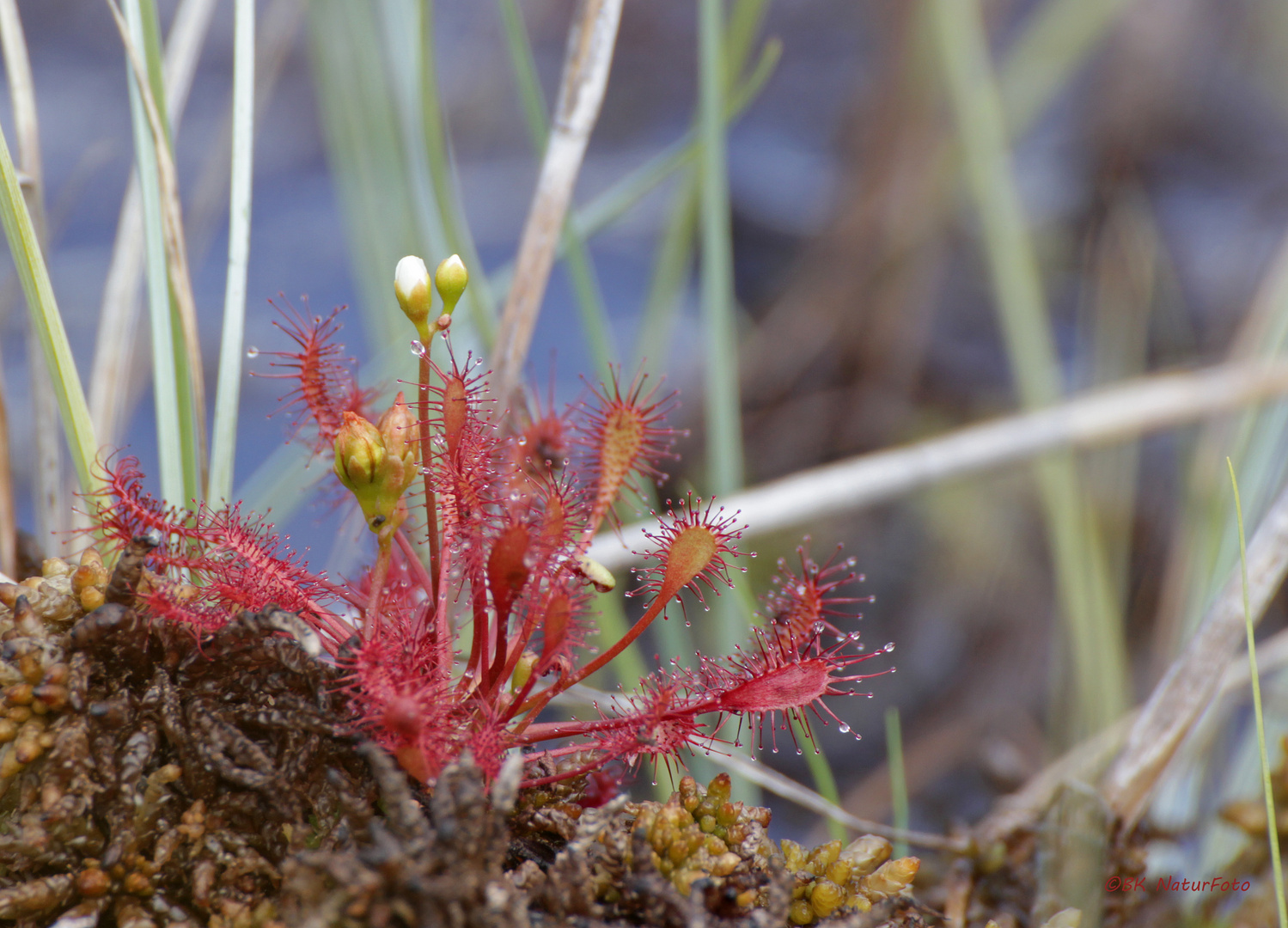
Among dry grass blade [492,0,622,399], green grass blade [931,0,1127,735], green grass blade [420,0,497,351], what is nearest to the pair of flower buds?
dry grass blade [492,0,622,399]

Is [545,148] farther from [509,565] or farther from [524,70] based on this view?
[509,565]

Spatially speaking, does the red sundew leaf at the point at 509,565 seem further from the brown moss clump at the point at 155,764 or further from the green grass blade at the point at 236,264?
the green grass blade at the point at 236,264

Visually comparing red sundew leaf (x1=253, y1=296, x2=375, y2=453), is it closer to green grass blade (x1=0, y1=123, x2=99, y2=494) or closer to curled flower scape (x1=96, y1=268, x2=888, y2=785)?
curled flower scape (x1=96, y1=268, x2=888, y2=785)

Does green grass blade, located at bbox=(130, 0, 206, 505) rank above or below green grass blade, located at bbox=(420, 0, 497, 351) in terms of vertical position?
below

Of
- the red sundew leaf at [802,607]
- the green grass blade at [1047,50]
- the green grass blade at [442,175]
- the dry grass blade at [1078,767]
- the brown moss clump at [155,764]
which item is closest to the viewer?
the brown moss clump at [155,764]

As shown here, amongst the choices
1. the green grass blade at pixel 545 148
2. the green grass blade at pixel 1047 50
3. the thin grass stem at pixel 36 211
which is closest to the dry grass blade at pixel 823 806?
the green grass blade at pixel 545 148

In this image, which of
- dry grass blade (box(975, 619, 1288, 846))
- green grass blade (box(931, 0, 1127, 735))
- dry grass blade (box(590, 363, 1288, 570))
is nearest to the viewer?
dry grass blade (box(975, 619, 1288, 846))

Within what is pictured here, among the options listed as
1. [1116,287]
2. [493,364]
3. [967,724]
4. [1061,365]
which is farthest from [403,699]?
[1061,365]
